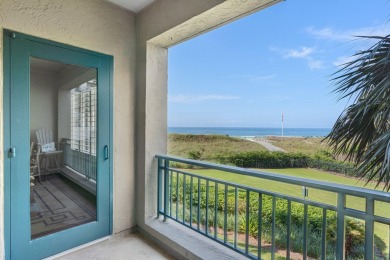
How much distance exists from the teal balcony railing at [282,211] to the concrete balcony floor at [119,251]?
36 cm

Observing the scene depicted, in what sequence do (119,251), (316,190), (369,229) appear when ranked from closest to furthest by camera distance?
(369,229) < (316,190) < (119,251)

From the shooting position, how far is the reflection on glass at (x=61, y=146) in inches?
79.3

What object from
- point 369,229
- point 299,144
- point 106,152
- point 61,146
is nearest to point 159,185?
point 106,152

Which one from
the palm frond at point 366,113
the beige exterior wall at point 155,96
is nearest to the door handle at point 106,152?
the beige exterior wall at point 155,96

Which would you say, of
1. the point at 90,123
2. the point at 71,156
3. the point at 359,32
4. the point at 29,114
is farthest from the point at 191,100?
the point at 359,32

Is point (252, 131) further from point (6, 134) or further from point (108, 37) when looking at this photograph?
point (6, 134)

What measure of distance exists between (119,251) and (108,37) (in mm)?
2236

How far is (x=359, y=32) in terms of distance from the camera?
1427mm

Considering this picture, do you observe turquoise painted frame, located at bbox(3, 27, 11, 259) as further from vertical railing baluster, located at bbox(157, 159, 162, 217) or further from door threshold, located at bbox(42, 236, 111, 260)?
vertical railing baluster, located at bbox(157, 159, 162, 217)

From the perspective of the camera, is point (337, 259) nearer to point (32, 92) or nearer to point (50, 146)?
point (50, 146)

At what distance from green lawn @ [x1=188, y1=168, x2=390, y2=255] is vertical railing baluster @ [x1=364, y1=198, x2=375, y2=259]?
1.2 inches

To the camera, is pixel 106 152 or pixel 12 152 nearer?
pixel 12 152

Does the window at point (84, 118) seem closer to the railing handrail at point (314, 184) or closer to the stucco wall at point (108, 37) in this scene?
the stucco wall at point (108, 37)

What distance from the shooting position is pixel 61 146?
7.30 ft
